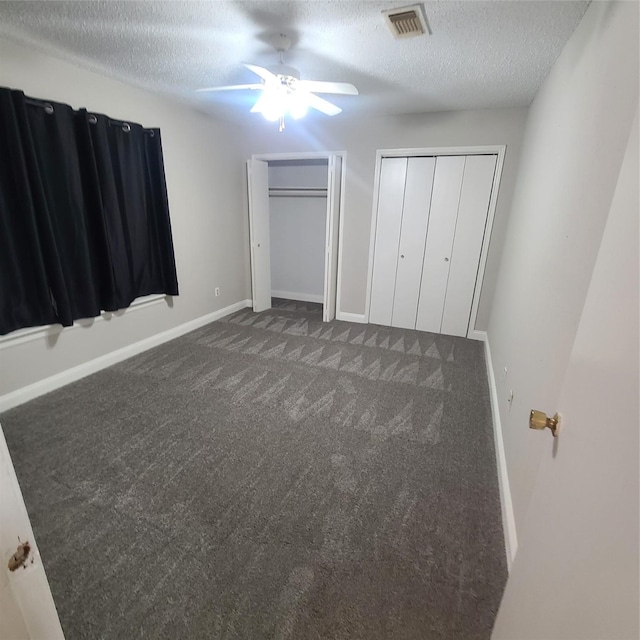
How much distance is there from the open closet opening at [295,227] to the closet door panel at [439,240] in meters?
1.10

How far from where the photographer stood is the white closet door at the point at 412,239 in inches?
140

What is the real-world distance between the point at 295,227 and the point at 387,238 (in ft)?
5.88

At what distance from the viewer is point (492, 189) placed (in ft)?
11.0

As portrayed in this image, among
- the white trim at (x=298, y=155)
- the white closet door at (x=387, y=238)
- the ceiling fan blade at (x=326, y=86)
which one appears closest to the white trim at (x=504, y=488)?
the white closet door at (x=387, y=238)

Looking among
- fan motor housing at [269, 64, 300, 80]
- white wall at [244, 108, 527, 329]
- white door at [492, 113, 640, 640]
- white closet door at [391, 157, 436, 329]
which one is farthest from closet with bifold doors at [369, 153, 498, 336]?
white door at [492, 113, 640, 640]

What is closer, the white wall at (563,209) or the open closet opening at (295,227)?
the white wall at (563,209)

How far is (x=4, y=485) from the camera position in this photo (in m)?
0.52

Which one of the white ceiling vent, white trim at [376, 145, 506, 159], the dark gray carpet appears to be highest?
the white ceiling vent

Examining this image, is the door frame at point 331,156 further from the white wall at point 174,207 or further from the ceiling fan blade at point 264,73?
the ceiling fan blade at point 264,73

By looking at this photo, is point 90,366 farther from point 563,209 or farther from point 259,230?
point 563,209

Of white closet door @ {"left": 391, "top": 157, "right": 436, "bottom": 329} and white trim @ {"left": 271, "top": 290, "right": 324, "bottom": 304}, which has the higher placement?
white closet door @ {"left": 391, "top": 157, "right": 436, "bottom": 329}

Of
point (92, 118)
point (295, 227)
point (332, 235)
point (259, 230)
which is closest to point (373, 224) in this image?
point (332, 235)

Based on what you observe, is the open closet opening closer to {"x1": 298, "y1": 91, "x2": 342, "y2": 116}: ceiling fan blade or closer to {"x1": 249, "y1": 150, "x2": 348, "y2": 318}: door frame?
{"x1": 249, "y1": 150, "x2": 348, "y2": 318}: door frame

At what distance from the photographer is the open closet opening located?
4039mm
